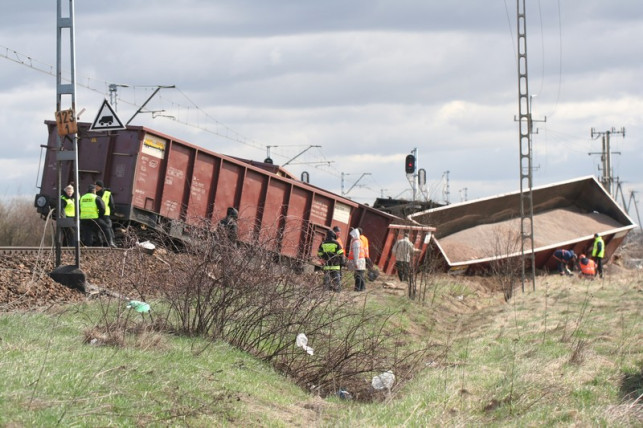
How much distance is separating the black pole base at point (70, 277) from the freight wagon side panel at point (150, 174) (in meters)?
4.86

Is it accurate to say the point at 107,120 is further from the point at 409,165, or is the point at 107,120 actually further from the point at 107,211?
the point at 409,165

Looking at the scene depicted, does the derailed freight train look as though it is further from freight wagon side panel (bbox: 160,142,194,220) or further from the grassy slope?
the grassy slope

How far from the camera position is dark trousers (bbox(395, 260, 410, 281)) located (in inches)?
769

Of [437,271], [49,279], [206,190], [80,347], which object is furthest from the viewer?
[437,271]

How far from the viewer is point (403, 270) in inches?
812

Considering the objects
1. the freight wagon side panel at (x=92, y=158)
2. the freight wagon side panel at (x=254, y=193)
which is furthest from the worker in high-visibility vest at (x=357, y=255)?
the freight wagon side panel at (x=92, y=158)

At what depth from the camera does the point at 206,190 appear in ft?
63.3

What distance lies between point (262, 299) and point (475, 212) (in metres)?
17.4

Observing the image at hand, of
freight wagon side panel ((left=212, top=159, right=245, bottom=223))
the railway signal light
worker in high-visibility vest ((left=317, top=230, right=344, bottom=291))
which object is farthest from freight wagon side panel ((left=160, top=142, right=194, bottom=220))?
the railway signal light

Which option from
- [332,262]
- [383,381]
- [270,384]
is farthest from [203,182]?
[270,384]

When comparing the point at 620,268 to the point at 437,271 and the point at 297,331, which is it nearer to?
the point at 437,271

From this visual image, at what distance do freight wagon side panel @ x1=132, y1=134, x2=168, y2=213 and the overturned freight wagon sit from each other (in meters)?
6.76

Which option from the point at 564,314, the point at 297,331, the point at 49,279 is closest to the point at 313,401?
the point at 297,331

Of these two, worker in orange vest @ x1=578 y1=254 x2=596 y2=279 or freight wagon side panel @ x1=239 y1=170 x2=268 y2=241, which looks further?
worker in orange vest @ x1=578 y1=254 x2=596 y2=279
